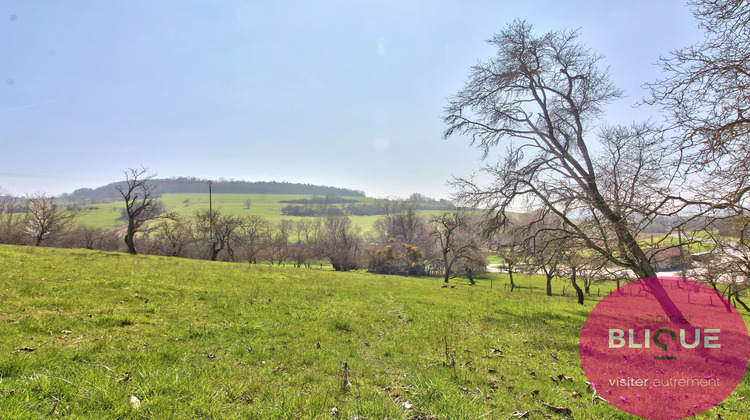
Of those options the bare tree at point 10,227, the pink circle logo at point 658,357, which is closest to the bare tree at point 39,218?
the bare tree at point 10,227

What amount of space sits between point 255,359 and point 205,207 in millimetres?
141321

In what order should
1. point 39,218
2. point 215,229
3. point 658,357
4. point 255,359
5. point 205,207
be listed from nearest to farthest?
point 255,359 → point 658,357 → point 39,218 → point 215,229 → point 205,207

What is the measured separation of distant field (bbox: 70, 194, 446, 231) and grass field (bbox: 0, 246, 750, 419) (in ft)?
300

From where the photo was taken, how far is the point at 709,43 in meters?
6.36

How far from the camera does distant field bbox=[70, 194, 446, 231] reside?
10476cm

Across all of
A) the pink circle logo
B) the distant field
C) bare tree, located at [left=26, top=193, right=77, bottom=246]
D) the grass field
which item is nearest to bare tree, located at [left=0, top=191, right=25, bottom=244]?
bare tree, located at [left=26, top=193, right=77, bottom=246]

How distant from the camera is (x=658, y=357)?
22.9 feet

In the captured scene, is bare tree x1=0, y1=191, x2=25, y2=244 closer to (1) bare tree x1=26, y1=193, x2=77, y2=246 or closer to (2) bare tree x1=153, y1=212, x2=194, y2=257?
(1) bare tree x1=26, y1=193, x2=77, y2=246

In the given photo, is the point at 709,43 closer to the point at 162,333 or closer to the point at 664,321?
the point at 664,321

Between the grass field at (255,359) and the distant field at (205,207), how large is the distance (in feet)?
300

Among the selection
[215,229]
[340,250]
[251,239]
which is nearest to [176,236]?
[215,229]

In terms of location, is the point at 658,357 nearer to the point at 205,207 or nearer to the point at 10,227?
the point at 10,227

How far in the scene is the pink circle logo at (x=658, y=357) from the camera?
203 inches

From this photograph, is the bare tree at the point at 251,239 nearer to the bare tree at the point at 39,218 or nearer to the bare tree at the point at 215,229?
the bare tree at the point at 215,229
